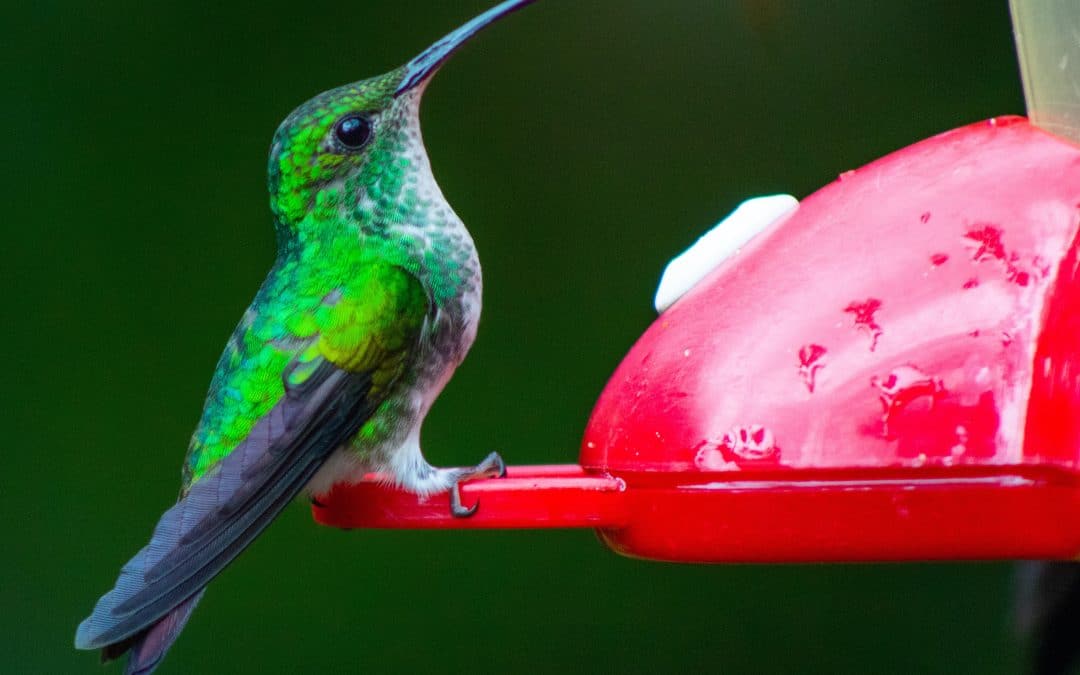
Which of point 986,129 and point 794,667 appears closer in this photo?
point 986,129

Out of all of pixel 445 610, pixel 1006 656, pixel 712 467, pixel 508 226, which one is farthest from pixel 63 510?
pixel 712 467

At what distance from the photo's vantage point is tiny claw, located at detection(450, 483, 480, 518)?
73.1 inches

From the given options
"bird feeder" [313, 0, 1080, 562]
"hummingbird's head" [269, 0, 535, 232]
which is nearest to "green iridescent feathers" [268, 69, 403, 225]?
"hummingbird's head" [269, 0, 535, 232]

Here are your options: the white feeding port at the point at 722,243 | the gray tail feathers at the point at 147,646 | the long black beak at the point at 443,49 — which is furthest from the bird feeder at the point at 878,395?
the long black beak at the point at 443,49

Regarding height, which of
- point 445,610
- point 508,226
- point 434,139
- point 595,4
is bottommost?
point 445,610

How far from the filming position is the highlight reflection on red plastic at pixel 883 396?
154 cm

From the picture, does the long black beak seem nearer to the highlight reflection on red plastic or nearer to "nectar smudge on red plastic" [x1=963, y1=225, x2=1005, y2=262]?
the highlight reflection on red plastic

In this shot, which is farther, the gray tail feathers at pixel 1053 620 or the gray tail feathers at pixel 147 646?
the gray tail feathers at pixel 1053 620

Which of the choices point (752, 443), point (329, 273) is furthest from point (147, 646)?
point (752, 443)

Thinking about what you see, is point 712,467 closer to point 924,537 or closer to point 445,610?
point 924,537

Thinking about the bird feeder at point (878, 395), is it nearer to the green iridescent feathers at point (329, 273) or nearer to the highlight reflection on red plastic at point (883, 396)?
the highlight reflection on red plastic at point (883, 396)

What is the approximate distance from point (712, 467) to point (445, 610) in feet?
9.50

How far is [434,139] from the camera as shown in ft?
15.2

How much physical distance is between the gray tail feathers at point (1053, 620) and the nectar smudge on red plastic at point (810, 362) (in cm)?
90
